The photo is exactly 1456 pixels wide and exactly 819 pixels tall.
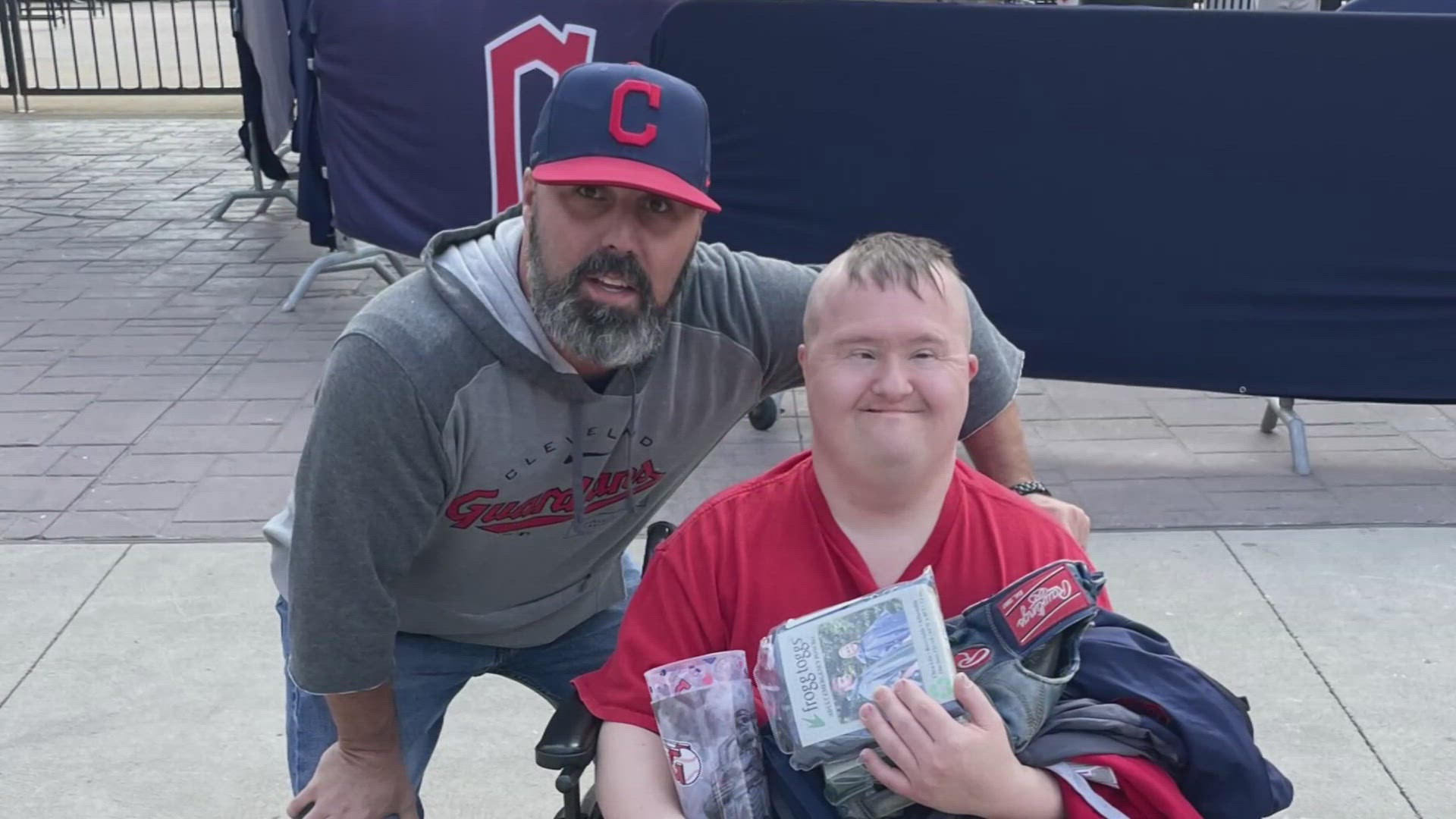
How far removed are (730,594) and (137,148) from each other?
10.1m

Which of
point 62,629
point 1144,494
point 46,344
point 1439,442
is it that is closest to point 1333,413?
point 1439,442

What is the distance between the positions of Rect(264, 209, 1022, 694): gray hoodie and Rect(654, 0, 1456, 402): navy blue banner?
7.80 feet

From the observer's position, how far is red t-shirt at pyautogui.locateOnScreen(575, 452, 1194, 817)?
1.95m

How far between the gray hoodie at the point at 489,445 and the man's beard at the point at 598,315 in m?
0.06

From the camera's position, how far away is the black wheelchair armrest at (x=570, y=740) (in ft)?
6.47

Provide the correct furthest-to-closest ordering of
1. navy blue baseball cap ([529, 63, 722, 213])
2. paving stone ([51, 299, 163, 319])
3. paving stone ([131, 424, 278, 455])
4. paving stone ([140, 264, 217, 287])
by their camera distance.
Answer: paving stone ([140, 264, 217, 287]) → paving stone ([51, 299, 163, 319]) → paving stone ([131, 424, 278, 455]) → navy blue baseball cap ([529, 63, 722, 213])

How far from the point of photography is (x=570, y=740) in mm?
1985

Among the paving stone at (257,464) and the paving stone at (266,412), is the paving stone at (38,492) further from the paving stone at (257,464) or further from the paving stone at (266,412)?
the paving stone at (266,412)

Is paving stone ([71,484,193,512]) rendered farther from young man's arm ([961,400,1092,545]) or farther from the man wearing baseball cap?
young man's arm ([961,400,1092,545])

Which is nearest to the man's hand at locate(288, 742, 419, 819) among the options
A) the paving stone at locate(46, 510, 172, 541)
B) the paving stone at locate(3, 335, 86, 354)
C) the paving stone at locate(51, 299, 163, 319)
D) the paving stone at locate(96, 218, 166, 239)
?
the paving stone at locate(46, 510, 172, 541)

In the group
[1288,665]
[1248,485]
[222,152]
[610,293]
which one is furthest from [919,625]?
[222,152]

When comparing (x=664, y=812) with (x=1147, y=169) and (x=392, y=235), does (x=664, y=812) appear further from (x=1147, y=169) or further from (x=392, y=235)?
(x=392, y=235)

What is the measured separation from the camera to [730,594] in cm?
197

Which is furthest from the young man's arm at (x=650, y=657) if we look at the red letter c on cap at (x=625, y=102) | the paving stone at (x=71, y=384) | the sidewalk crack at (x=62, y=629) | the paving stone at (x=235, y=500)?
the paving stone at (x=71, y=384)
